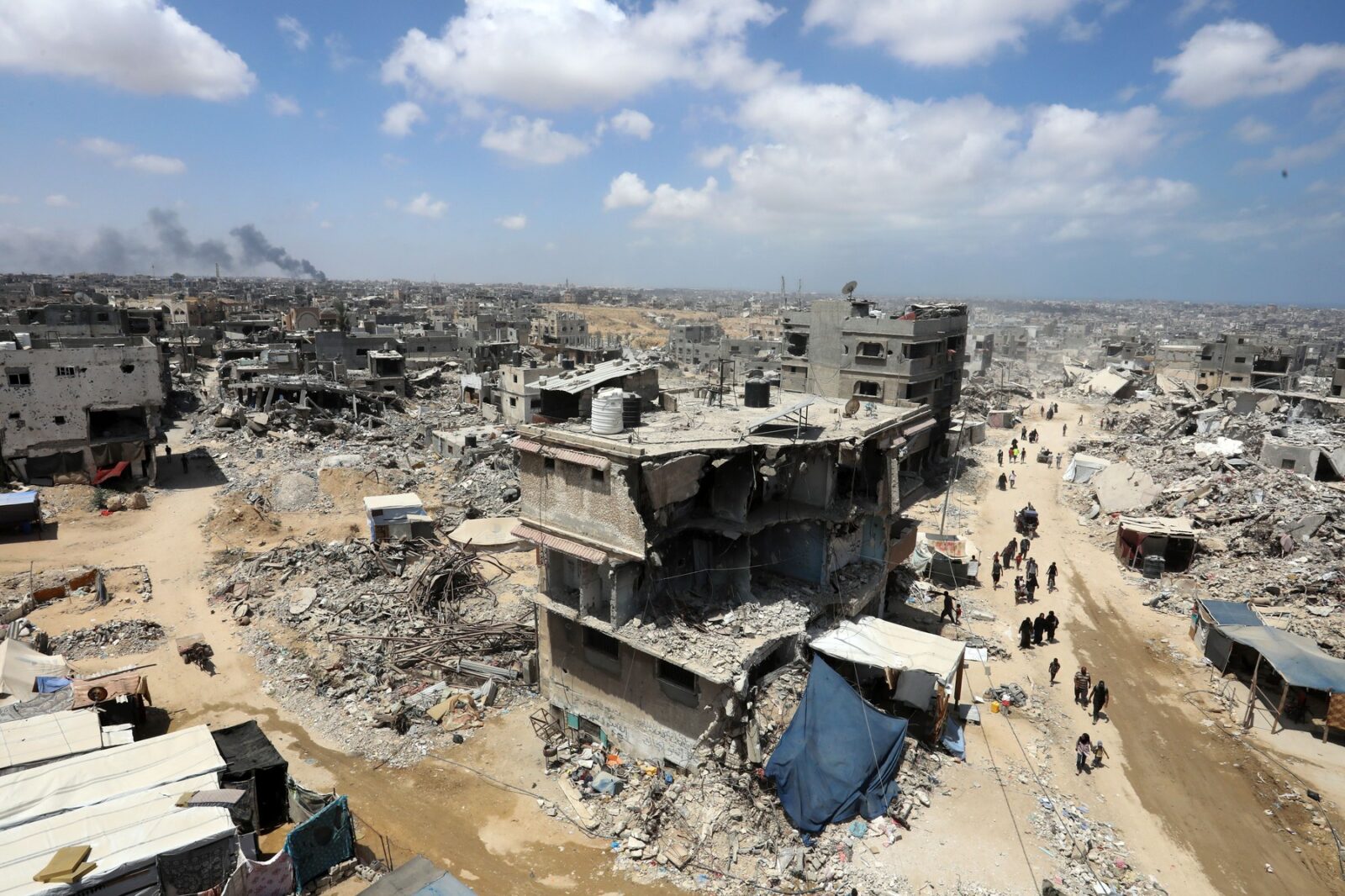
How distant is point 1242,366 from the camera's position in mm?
54938

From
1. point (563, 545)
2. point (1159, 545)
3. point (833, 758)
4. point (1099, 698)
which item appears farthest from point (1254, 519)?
point (563, 545)

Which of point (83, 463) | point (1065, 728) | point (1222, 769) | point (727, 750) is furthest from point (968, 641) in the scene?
point (83, 463)

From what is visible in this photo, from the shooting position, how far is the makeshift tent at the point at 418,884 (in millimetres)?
9227

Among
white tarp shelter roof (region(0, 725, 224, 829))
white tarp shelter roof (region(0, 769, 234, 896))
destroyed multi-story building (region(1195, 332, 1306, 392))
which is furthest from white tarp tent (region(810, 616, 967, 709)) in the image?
destroyed multi-story building (region(1195, 332, 1306, 392))

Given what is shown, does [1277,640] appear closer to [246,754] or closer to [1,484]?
[246,754]

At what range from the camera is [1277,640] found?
16438 millimetres

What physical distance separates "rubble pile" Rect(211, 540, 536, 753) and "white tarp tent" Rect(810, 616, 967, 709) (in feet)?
24.4

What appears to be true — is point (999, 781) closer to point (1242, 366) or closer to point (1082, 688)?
point (1082, 688)

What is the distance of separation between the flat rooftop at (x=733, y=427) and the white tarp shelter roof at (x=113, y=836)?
780 centimetres

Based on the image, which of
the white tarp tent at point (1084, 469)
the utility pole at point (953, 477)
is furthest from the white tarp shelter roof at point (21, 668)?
the white tarp tent at point (1084, 469)

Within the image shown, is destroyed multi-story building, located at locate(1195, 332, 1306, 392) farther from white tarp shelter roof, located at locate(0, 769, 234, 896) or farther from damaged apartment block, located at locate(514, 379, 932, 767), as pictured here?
white tarp shelter roof, located at locate(0, 769, 234, 896)

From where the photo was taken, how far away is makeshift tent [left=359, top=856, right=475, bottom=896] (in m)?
9.23

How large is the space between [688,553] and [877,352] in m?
22.6

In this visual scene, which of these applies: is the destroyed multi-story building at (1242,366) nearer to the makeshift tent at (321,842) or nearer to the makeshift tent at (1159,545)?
the makeshift tent at (1159,545)
